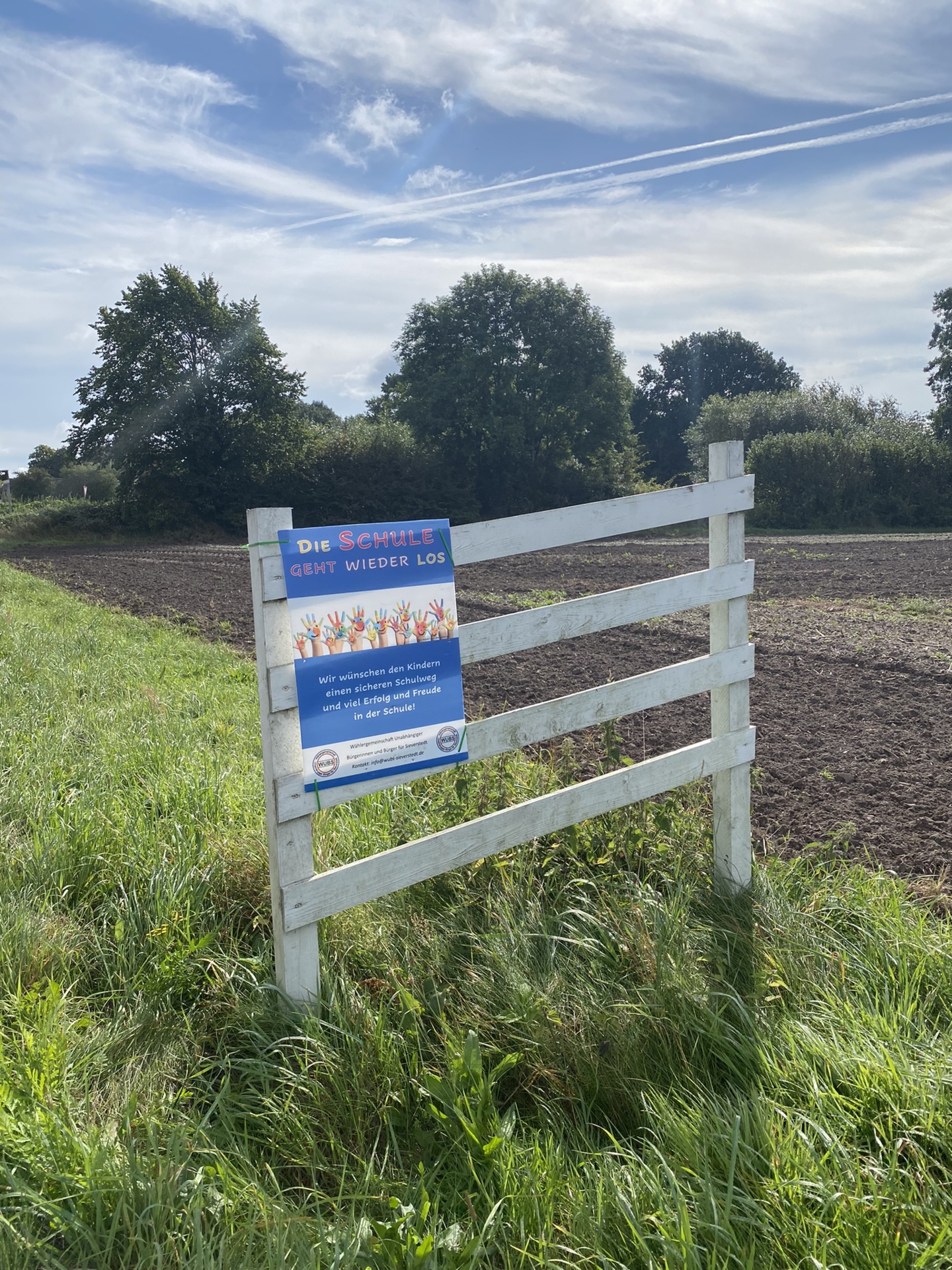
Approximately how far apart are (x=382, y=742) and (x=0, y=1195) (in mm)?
1472

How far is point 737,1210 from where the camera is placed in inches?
80.3

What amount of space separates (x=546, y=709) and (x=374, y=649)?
769mm

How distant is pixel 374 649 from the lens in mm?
2836

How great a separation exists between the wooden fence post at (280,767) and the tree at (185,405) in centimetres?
3664

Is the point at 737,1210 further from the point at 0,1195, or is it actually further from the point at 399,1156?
the point at 0,1195

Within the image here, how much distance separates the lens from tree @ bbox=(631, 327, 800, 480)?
74.2 m

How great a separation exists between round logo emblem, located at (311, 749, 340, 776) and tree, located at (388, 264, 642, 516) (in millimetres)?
42715

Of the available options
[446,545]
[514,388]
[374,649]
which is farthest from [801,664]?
[514,388]

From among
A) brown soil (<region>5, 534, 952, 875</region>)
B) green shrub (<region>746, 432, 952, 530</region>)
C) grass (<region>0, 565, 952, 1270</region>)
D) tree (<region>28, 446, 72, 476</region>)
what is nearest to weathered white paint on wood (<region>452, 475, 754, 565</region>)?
grass (<region>0, 565, 952, 1270</region>)

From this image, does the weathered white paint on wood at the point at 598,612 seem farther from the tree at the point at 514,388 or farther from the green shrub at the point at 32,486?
the green shrub at the point at 32,486

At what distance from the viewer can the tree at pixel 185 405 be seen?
3859 cm

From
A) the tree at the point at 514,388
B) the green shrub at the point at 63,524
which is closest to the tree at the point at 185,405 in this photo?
the green shrub at the point at 63,524

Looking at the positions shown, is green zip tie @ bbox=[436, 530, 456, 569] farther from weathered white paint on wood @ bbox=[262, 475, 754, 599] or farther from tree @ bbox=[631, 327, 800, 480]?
tree @ bbox=[631, 327, 800, 480]

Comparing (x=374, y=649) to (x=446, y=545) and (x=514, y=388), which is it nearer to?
(x=446, y=545)
